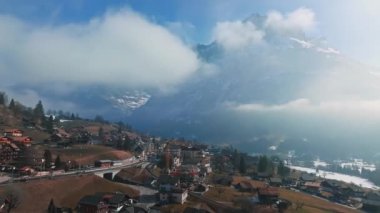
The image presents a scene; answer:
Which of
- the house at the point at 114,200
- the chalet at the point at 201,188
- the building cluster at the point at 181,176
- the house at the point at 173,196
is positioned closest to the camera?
the house at the point at 114,200

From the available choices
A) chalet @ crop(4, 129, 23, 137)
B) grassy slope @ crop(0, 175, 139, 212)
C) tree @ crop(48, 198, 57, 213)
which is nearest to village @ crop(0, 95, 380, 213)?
chalet @ crop(4, 129, 23, 137)

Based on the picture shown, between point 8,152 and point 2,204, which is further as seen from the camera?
point 8,152

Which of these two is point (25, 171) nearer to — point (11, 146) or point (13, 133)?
point (11, 146)

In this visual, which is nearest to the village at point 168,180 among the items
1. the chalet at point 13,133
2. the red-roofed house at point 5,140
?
the chalet at point 13,133

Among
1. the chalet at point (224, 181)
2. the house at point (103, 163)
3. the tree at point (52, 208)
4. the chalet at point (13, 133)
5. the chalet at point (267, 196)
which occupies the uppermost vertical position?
the chalet at point (13, 133)

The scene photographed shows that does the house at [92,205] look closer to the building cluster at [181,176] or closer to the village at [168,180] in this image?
the village at [168,180]

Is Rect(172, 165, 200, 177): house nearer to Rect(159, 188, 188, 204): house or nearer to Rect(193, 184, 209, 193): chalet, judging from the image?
Rect(193, 184, 209, 193): chalet

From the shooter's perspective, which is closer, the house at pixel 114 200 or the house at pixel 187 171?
the house at pixel 114 200

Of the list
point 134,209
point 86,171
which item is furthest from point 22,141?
point 134,209

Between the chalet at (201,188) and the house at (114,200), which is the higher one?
the chalet at (201,188)
